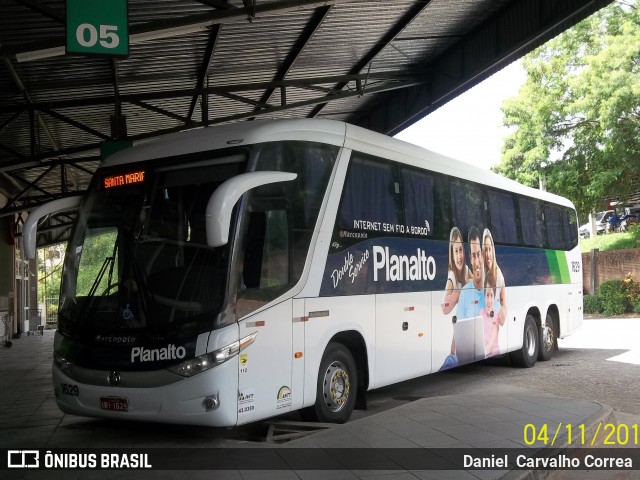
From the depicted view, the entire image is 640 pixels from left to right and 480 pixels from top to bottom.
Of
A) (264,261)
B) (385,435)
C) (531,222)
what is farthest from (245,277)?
(531,222)

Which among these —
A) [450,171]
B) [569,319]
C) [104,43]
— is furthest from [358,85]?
[104,43]

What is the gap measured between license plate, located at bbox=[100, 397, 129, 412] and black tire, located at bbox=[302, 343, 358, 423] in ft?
6.92

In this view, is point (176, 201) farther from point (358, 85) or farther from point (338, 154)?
point (358, 85)

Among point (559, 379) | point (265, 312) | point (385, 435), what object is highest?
point (265, 312)

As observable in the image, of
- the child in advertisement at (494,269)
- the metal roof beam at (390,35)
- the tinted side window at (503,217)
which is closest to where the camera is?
the child in advertisement at (494,269)

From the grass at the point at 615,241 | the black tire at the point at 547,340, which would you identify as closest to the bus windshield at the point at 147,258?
the black tire at the point at 547,340

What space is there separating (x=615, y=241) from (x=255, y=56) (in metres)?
25.8

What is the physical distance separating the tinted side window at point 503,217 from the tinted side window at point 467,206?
447 mm

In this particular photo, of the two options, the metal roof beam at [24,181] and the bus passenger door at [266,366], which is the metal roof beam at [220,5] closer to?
the bus passenger door at [266,366]

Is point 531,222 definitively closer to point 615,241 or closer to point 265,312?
point 265,312

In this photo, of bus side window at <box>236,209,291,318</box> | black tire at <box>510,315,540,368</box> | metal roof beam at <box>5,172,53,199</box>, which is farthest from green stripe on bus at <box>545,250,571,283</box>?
metal roof beam at <box>5,172,53,199</box>

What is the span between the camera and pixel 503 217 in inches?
507

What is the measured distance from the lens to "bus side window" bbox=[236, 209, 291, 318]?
270 inches

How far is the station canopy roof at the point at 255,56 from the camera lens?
35.3ft
